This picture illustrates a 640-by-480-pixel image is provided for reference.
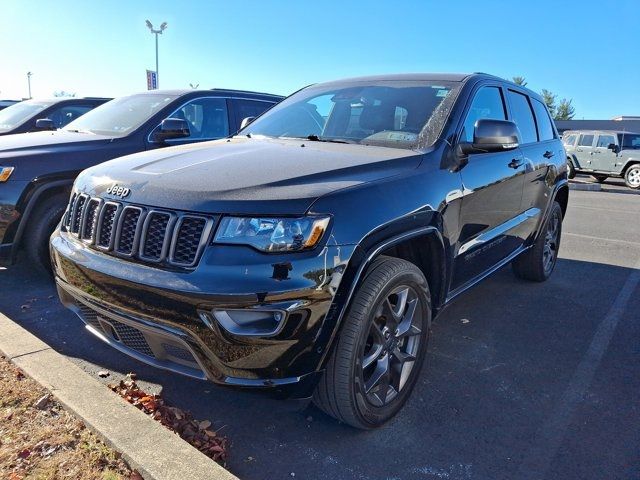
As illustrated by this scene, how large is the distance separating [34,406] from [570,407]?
9.34 feet

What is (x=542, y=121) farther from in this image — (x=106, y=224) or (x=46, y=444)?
(x=46, y=444)

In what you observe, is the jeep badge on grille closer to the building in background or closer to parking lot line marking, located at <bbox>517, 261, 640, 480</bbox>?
parking lot line marking, located at <bbox>517, 261, 640, 480</bbox>

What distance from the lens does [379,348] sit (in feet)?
8.43

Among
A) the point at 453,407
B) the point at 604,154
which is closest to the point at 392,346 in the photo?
the point at 453,407

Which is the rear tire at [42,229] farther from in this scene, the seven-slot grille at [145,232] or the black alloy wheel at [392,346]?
the black alloy wheel at [392,346]

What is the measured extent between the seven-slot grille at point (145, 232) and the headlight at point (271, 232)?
8 centimetres

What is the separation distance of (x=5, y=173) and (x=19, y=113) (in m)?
4.11

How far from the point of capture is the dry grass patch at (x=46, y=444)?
2.14m

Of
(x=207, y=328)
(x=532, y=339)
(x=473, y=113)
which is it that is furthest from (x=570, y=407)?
(x=207, y=328)

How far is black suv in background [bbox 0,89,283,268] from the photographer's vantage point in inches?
162

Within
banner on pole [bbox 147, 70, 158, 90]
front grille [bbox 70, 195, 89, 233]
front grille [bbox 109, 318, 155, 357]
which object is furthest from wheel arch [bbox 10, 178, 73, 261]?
banner on pole [bbox 147, 70, 158, 90]

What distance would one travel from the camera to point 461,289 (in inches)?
133

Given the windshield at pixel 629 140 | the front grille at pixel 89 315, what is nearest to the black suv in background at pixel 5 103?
the front grille at pixel 89 315

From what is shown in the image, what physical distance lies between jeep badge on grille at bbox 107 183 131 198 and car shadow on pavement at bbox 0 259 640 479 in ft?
3.32
